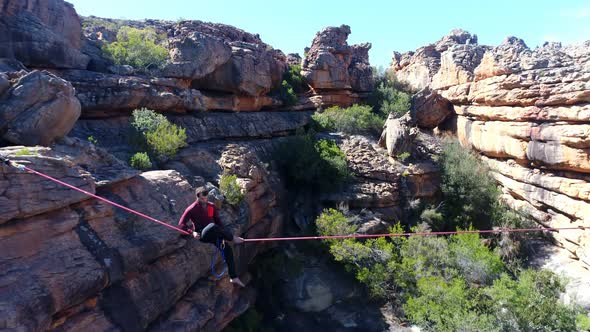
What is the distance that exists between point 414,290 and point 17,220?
39.4 ft

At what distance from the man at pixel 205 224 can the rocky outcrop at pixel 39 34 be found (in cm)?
1019

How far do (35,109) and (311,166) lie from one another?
10903 mm

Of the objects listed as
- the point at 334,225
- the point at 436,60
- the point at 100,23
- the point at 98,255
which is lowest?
the point at 334,225

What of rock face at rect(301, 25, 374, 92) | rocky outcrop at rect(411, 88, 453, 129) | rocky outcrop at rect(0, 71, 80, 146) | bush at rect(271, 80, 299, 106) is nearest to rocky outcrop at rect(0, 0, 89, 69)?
rocky outcrop at rect(0, 71, 80, 146)

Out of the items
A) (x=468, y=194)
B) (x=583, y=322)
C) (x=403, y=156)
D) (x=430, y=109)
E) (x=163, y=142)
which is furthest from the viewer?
(x=430, y=109)

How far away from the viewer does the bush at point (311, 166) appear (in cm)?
1698

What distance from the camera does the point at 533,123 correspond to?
15.8 metres

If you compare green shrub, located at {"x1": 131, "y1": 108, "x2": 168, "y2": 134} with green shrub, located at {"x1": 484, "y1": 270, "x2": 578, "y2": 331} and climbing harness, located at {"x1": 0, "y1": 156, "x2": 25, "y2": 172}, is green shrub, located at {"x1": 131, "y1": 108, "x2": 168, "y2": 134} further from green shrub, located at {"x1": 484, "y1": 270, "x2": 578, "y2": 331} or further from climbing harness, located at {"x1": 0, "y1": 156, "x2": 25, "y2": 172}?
green shrub, located at {"x1": 484, "y1": 270, "x2": 578, "y2": 331}

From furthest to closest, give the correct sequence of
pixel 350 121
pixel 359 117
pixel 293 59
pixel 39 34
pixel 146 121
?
pixel 293 59, pixel 359 117, pixel 350 121, pixel 146 121, pixel 39 34

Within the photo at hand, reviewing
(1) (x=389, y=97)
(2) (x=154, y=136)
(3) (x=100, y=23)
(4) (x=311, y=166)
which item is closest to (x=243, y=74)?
(4) (x=311, y=166)

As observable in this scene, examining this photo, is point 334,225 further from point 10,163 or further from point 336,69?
point 336,69

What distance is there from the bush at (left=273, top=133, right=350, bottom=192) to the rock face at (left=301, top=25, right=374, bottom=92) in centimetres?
766

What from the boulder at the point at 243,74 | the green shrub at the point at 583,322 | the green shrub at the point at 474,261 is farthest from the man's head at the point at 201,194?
the boulder at the point at 243,74

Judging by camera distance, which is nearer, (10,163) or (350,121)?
(10,163)
